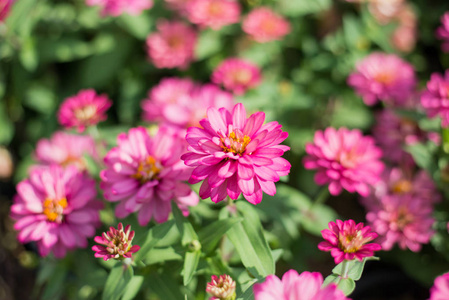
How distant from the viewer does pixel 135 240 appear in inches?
38.9

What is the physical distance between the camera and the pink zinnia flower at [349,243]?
31.4 inches

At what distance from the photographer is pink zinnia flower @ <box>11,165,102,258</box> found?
1023 mm

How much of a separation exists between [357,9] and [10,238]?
6.88ft

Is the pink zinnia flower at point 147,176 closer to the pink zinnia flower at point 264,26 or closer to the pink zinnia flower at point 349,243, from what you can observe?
the pink zinnia flower at point 349,243

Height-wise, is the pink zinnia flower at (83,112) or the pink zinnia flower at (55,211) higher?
the pink zinnia flower at (83,112)

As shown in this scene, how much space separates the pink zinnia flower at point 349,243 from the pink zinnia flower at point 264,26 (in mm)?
1146

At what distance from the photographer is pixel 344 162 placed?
3.58ft

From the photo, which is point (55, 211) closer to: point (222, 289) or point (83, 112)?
point (83, 112)

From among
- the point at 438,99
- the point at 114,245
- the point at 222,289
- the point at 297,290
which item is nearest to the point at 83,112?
the point at 114,245

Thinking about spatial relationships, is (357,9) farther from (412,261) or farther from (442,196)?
(412,261)

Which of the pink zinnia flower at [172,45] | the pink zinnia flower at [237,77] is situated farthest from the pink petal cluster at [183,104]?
the pink zinnia flower at [172,45]

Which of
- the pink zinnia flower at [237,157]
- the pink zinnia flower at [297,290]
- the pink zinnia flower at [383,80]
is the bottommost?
the pink zinnia flower at [383,80]

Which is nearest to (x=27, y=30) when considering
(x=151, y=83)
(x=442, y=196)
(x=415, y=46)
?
(x=151, y=83)

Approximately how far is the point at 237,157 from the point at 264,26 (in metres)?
1.13
